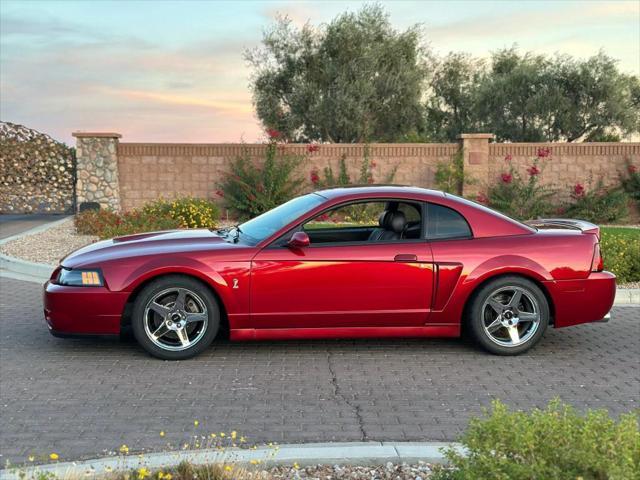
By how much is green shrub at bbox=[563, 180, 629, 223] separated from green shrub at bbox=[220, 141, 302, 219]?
776cm

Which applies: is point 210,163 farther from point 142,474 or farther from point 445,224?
point 142,474

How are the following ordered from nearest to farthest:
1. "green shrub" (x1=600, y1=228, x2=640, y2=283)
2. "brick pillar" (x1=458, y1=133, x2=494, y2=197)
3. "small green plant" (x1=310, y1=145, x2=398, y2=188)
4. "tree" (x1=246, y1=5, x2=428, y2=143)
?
"green shrub" (x1=600, y1=228, x2=640, y2=283), "small green plant" (x1=310, y1=145, x2=398, y2=188), "brick pillar" (x1=458, y1=133, x2=494, y2=197), "tree" (x1=246, y1=5, x2=428, y2=143)

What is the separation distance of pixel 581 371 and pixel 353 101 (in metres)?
27.8

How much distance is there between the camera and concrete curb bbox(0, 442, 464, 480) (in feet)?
13.3

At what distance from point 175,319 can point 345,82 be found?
28.2m

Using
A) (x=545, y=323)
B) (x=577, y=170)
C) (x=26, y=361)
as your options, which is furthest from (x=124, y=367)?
(x=577, y=170)

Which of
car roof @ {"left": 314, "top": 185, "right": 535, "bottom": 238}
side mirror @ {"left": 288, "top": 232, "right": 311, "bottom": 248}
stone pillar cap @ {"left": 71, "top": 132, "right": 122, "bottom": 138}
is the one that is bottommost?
side mirror @ {"left": 288, "top": 232, "right": 311, "bottom": 248}

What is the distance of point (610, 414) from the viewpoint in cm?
545

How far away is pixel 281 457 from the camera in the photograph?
4.32 m

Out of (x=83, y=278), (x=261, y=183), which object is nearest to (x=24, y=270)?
(x=83, y=278)

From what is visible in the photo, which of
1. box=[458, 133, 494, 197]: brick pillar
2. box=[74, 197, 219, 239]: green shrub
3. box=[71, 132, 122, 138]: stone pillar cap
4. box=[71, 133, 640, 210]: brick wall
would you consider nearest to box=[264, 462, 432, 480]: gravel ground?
box=[74, 197, 219, 239]: green shrub

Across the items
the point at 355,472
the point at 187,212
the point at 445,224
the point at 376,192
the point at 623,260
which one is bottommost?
the point at 355,472

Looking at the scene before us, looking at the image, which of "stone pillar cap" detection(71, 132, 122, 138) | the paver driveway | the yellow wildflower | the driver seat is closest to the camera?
the yellow wildflower

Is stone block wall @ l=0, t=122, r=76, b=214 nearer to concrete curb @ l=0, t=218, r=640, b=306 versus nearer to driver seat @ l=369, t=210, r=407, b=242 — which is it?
concrete curb @ l=0, t=218, r=640, b=306
